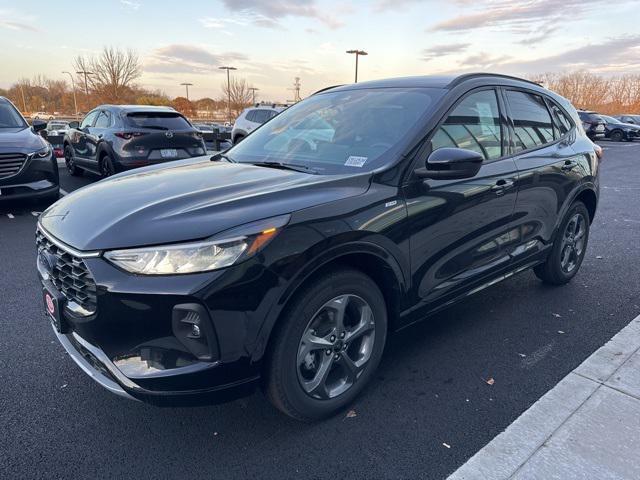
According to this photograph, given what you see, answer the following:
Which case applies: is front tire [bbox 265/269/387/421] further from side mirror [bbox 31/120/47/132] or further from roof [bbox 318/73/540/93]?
side mirror [bbox 31/120/47/132]

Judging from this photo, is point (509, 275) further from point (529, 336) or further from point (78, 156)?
point (78, 156)

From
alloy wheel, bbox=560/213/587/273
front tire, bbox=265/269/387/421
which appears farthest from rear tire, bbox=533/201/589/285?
front tire, bbox=265/269/387/421

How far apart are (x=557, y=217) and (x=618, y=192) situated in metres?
7.42

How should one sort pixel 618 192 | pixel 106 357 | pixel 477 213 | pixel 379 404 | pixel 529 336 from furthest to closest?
pixel 618 192 → pixel 529 336 → pixel 477 213 → pixel 379 404 → pixel 106 357

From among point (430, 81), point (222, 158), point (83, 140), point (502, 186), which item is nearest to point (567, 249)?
point (502, 186)

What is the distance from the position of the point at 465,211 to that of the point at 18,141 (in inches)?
258

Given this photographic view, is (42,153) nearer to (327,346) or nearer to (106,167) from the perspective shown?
(106,167)

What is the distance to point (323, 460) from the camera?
2.23m

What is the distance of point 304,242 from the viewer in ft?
7.07

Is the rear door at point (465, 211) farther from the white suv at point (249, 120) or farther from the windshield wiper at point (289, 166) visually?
the white suv at point (249, 120)

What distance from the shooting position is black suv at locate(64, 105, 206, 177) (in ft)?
28.6

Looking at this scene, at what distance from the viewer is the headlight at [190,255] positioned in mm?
1968

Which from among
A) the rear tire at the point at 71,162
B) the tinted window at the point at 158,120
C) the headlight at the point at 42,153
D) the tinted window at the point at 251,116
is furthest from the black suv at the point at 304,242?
the tinted window at the point at 251,116

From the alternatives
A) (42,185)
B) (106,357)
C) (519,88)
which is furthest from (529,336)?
(42,185)
